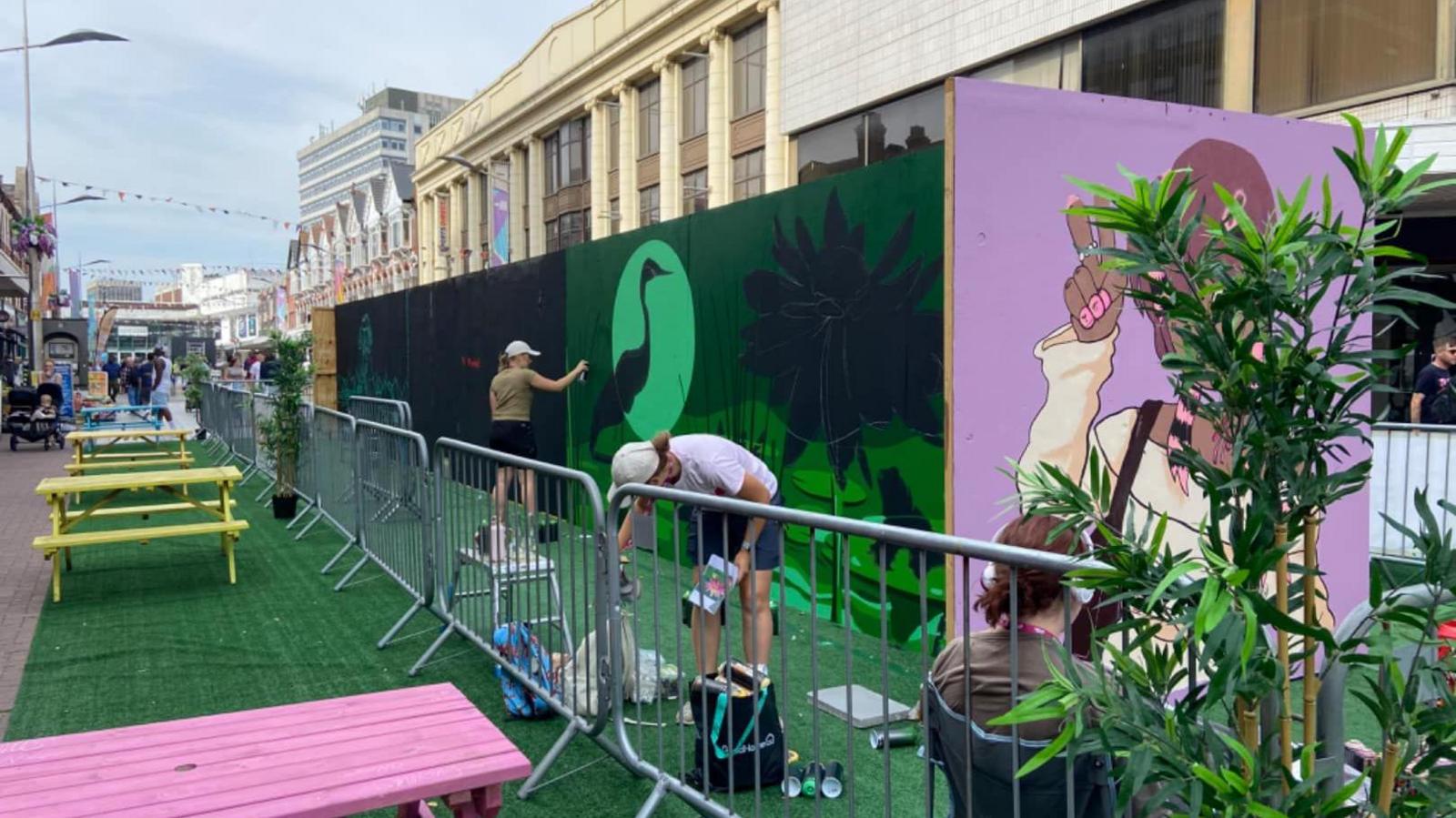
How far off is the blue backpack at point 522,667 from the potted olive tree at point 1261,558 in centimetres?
356

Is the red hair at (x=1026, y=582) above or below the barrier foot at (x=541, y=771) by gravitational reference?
above

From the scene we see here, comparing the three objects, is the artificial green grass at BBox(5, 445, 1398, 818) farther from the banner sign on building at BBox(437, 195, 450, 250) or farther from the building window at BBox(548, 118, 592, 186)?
the banner sign on building at BBox(437, 195, 450, 250)

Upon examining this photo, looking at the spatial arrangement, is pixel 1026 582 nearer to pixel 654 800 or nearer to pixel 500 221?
pixel 654 800

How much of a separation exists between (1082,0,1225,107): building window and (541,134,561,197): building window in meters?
25.8

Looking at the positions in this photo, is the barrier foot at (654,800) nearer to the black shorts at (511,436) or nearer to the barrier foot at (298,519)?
the black shorts at (511,436)

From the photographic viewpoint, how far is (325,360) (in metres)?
18.4

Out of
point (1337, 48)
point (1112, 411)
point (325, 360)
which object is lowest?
point (1112, 411)

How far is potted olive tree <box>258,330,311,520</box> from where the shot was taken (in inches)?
428

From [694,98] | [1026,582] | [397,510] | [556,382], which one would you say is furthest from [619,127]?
[1026,582]

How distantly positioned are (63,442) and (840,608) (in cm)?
2111

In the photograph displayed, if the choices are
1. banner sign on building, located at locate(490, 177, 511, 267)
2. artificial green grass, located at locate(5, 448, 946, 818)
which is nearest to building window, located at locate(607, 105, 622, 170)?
banner sign on building, located at locate(490, 177, 511, 267)

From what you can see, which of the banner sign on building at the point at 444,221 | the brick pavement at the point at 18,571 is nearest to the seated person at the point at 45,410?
the brick pavement at the point at 18,571

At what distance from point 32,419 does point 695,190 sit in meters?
17.1

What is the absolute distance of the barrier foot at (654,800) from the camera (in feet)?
12.2
